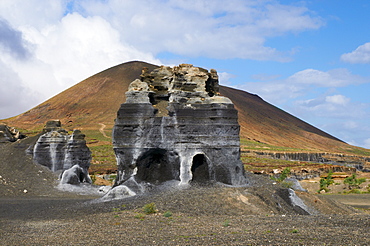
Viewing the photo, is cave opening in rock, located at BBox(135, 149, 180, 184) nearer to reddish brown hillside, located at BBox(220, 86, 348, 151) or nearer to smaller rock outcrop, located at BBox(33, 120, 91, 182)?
smaller rock outcrop, located at BBox(33, 120, 91, 182)

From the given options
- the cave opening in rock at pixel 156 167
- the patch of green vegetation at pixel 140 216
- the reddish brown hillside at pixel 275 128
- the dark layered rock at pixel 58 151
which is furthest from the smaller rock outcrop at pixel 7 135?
the reddish brown hillside at pixel 275 128

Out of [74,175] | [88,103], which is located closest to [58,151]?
[74,175]

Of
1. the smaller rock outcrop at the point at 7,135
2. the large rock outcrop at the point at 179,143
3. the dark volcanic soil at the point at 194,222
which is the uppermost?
the smaller rock outcrop at the point at 7,135

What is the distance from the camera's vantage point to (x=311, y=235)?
10195mm

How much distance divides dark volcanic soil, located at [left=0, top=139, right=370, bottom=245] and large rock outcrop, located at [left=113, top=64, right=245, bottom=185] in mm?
1273

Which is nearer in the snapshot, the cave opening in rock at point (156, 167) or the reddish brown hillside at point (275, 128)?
the cave opening in rock at point (156, 167)

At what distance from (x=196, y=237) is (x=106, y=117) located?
112 metres

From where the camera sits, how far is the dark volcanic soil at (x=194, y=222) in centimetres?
1034

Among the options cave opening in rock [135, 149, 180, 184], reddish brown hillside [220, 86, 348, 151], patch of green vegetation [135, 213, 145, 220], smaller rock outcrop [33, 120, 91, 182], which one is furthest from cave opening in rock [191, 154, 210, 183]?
reddish brown hillside [220, 86, 348, 151]

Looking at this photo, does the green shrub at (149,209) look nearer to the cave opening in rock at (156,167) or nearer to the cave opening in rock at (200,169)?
the cave opening in rock at (156,167)

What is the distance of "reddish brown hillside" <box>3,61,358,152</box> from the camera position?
122506 millimetres

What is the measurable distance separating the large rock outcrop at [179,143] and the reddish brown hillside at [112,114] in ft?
300

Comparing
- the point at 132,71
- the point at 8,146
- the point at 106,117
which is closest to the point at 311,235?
the point at 8,146

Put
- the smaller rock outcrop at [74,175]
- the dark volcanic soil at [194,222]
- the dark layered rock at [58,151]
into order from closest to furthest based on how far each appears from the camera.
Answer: the dark volcanic soil at [194,222] < the smaller rock outcrop at [74,175] < the dark layered rock at [58,151]
